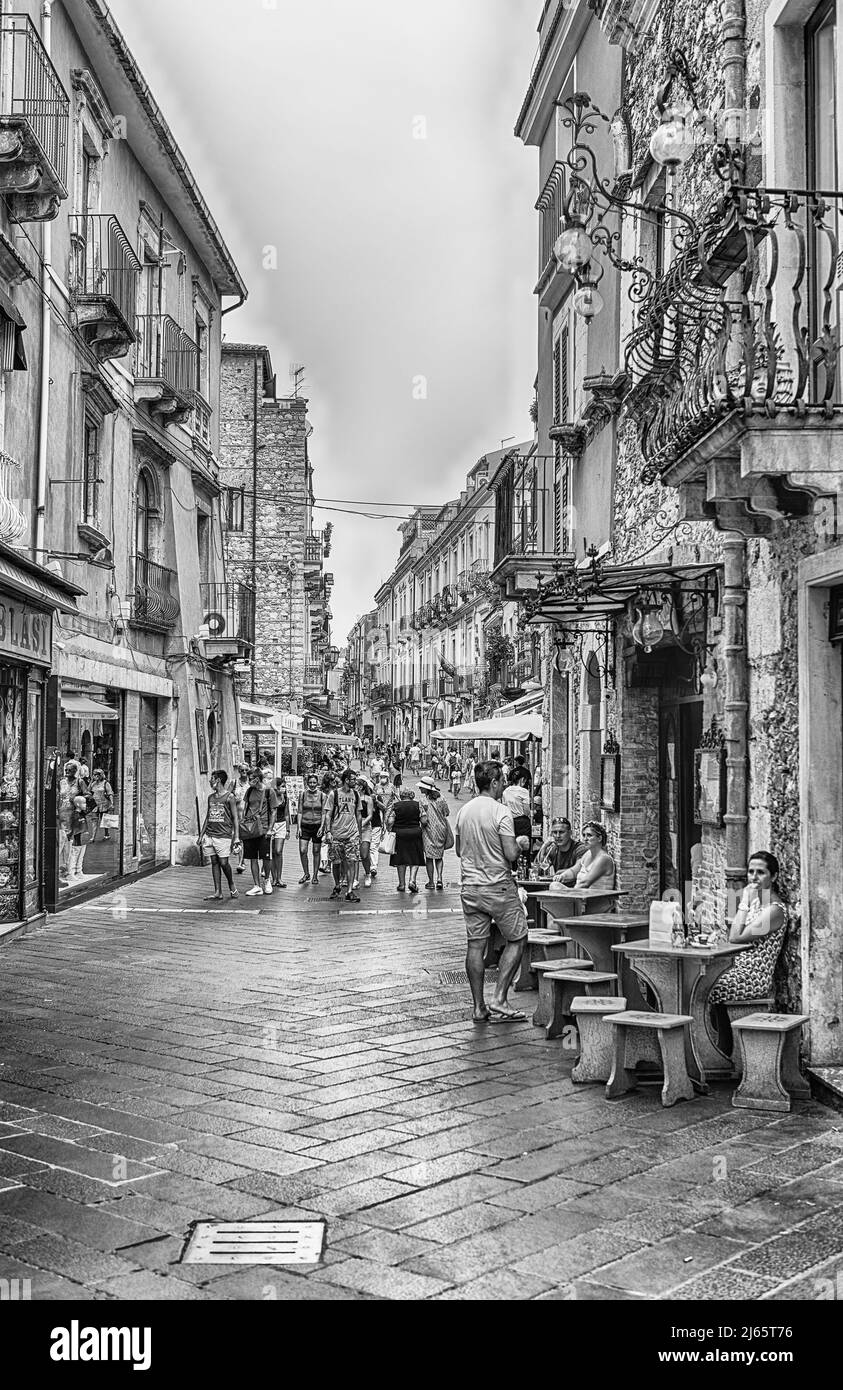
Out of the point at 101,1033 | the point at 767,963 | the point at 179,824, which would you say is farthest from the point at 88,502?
A: the point at 767,963

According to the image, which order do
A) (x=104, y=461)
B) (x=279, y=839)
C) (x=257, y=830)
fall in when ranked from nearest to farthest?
(x=257, y=830)
(x=279, y=839)
(x=104, y=461)

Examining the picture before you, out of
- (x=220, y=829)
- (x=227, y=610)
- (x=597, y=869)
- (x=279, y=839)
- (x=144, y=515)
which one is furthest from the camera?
(x=227, y=610)

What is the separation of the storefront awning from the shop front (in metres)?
4.72

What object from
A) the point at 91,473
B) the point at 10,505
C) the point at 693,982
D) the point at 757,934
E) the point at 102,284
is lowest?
the point at 693,982

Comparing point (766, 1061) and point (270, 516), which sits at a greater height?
point (270, 516)

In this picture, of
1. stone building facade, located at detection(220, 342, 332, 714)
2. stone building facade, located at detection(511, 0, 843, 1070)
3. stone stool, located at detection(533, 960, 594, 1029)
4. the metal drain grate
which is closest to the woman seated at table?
stone building facade, located at detection(511, 0, 843, 1070)

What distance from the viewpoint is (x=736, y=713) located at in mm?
8266

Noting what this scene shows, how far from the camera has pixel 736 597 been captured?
27.4ft

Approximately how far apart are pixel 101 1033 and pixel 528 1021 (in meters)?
2.72

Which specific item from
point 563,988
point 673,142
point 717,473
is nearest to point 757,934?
point 563,988

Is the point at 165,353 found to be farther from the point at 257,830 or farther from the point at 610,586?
the point at 610,586

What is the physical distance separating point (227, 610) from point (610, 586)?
53.1 feet

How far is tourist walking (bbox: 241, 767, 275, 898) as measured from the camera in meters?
16.7

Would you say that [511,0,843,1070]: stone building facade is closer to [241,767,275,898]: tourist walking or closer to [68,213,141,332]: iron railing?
[241,767,275,898]: tourist walking
